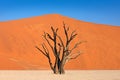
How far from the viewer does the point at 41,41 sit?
203 feet

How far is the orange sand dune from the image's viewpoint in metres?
52.6

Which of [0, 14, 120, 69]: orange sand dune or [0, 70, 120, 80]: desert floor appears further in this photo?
[0, 14, 120, 69]: orange sand dune

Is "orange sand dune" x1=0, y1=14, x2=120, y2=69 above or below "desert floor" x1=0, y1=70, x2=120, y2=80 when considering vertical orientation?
below

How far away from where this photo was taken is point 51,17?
77312 millimetres

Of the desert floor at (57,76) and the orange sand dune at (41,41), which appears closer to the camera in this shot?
the desert floor at (57,76)

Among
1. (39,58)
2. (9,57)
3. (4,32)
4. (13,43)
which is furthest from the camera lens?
(4,32)

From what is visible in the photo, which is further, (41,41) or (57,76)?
(41,41)

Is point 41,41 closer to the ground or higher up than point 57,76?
closer to the ground

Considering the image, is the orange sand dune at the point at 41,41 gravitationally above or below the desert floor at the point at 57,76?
below

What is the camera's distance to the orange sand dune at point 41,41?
173 feet

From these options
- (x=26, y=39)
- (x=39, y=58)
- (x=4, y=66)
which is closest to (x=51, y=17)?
(x=26, y=39)

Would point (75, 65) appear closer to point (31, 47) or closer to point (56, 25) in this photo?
point (31, 47)

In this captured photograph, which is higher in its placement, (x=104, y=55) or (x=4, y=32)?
(x=4, y=32)

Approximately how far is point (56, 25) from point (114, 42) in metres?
12.6
